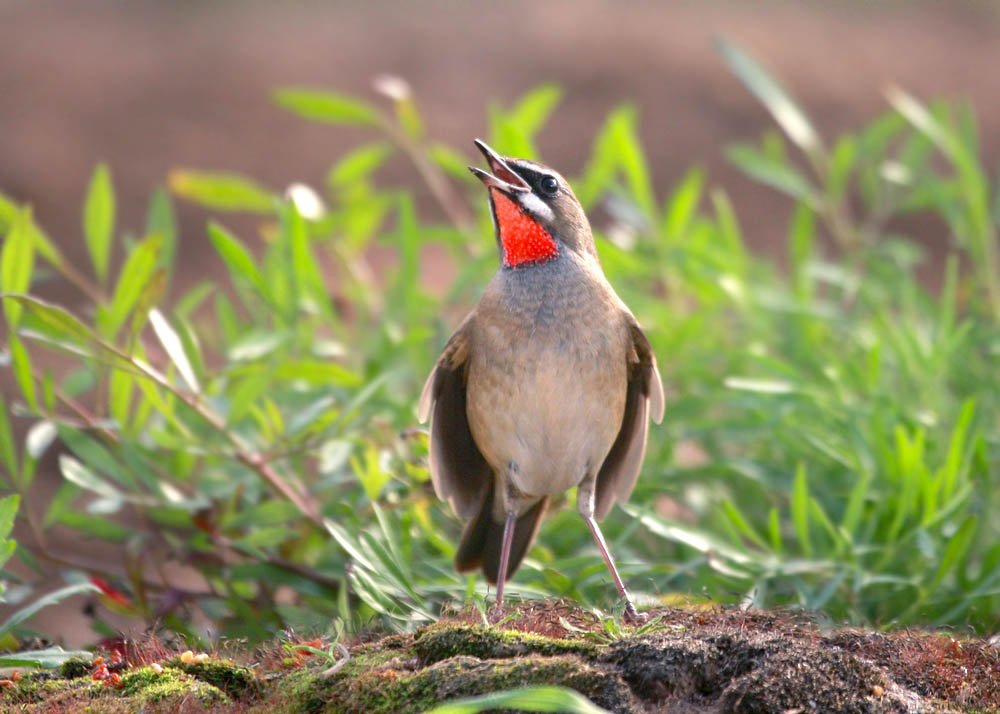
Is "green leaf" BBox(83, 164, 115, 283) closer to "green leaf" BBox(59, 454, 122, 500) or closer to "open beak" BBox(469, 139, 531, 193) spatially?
Answer: "green leaf" BBox(59, 454, 122, 500)

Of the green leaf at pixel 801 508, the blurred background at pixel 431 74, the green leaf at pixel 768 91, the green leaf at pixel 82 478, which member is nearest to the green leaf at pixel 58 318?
the green leaf at pixel 82 478

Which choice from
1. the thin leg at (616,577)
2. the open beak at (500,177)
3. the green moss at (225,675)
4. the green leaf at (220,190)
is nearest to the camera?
the green moss at (225,675)

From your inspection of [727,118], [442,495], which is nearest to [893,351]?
[442,495]

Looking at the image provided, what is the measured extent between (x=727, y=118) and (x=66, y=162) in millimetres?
5501

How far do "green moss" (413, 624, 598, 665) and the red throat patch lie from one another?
4.09 ft

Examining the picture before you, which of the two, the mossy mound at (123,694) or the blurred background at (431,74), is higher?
the blurred background at (431,74)

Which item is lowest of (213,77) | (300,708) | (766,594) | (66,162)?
(766,594)

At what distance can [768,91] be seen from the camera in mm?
5133

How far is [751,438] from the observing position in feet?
14.7

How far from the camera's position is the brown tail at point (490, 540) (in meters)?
3.37

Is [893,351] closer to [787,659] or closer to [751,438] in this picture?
[751,438]

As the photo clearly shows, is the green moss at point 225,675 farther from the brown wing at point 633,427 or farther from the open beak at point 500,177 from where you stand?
the open beak at point 500,177

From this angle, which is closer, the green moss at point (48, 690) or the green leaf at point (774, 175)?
the green moss at point (48, 690)

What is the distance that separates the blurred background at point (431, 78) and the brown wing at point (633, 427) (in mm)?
4577
